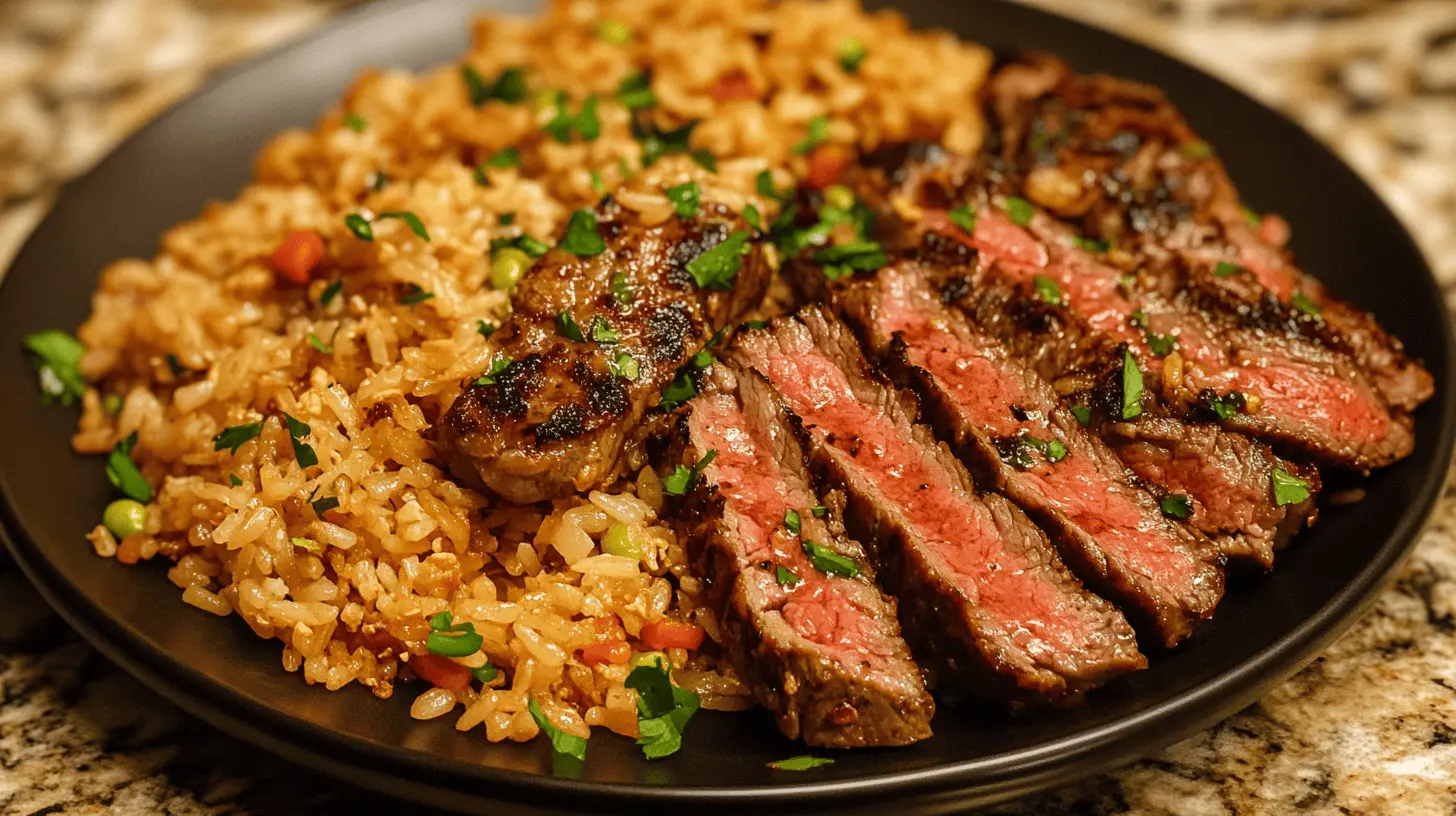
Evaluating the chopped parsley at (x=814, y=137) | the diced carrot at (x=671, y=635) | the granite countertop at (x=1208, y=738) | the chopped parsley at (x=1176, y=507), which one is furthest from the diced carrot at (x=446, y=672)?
the chopped parsley at (x=814, y=137)

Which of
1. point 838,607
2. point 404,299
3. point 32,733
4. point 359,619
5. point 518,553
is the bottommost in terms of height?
point 32,733

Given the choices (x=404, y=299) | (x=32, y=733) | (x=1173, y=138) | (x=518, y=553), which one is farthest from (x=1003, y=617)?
(x=32, y=733)

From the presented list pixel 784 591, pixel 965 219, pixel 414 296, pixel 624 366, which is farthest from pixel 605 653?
pixel 965 219

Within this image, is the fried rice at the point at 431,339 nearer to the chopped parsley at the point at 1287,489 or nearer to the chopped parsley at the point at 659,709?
the chopped parsley at the point at 659,709

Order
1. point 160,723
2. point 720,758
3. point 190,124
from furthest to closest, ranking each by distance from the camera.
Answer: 1. point 190,124
2. point 160,723
3. point 720,758

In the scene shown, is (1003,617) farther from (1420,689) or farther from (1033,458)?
(1420,689)

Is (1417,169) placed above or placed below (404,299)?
above

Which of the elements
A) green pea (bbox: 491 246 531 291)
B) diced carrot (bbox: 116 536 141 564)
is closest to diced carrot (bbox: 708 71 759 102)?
green pea (bbox: 491 246 531 291)
